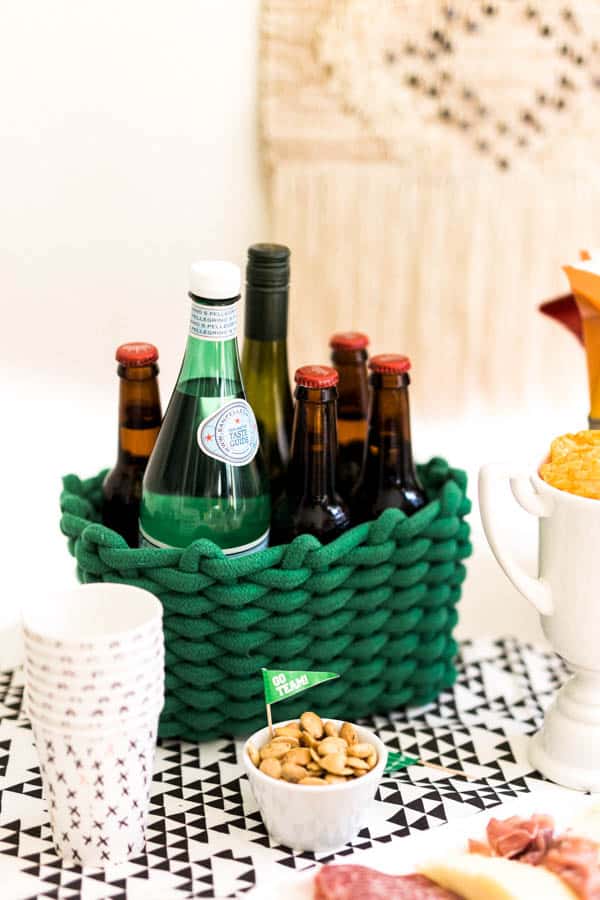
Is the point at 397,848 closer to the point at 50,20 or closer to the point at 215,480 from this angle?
the point at 215,480

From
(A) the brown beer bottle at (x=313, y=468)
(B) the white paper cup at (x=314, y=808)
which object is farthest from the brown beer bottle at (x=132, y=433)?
(B) the white paper cup at (x=314, y=808)

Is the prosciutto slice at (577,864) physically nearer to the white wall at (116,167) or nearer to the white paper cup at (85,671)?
the white paper cup at (85,671)

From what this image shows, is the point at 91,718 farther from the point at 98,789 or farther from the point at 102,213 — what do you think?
the point at 102,213

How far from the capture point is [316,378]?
0.73 metres

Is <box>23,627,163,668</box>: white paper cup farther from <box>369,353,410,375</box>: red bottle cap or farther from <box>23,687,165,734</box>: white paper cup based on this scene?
<box>369,353,410,375</box>: red bottle cap

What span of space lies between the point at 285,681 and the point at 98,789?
0.45 feet

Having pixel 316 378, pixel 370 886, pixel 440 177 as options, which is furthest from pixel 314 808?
pixel 440 177

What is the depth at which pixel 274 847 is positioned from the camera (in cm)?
69

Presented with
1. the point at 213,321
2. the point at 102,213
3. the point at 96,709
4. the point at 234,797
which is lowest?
the point at 234,797

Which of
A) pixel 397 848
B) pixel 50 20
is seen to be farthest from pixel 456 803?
pixel 50 20

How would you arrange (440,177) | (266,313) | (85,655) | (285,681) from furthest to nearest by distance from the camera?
(440,177)
(266,313)
(285,681)
(85,655)

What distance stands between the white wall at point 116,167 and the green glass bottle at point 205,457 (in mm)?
505

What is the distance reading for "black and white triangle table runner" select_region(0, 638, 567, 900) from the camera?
0.65 metres

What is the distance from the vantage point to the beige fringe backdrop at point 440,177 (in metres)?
1.12
